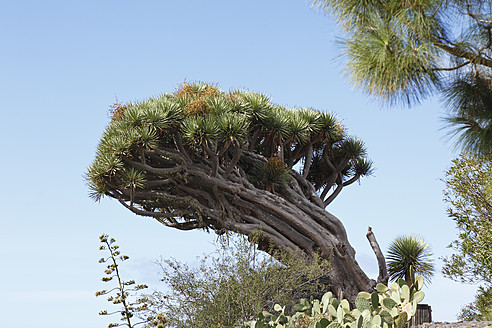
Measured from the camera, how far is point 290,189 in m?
14.1

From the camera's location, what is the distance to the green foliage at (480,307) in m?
11.4

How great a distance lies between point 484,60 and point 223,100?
6.97 m

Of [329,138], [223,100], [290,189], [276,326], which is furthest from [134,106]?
[276,326]

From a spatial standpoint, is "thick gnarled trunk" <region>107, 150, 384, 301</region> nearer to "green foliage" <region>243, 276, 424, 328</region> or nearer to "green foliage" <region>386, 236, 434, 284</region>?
"green foliage" <region>386, 236, 434, 284</region>

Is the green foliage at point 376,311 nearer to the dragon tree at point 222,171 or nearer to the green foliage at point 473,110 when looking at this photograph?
the green foliage at point 473,110

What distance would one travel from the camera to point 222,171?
13.4 m

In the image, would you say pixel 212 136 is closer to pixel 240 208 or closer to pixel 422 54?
pixel 240 208

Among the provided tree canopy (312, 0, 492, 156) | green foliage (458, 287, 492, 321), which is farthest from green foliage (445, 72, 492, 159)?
green foliage (458, 287, 492, 321)

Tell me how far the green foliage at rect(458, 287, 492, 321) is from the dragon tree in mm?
2216

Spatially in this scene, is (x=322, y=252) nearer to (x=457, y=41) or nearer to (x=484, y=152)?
(x=484, y=152)

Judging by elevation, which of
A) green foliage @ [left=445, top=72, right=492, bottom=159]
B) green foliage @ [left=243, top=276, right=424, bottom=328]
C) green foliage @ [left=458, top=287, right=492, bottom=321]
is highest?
green foliage @ [left=445, top=72, right=492, bottom=159]

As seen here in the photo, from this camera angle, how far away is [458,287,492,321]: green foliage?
1144 centimetres

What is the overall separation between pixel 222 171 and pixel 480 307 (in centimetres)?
668

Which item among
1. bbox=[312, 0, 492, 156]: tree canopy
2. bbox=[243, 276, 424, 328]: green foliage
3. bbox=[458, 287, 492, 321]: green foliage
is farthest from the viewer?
bbox=[458, 287, 492, 321]: green foliage
